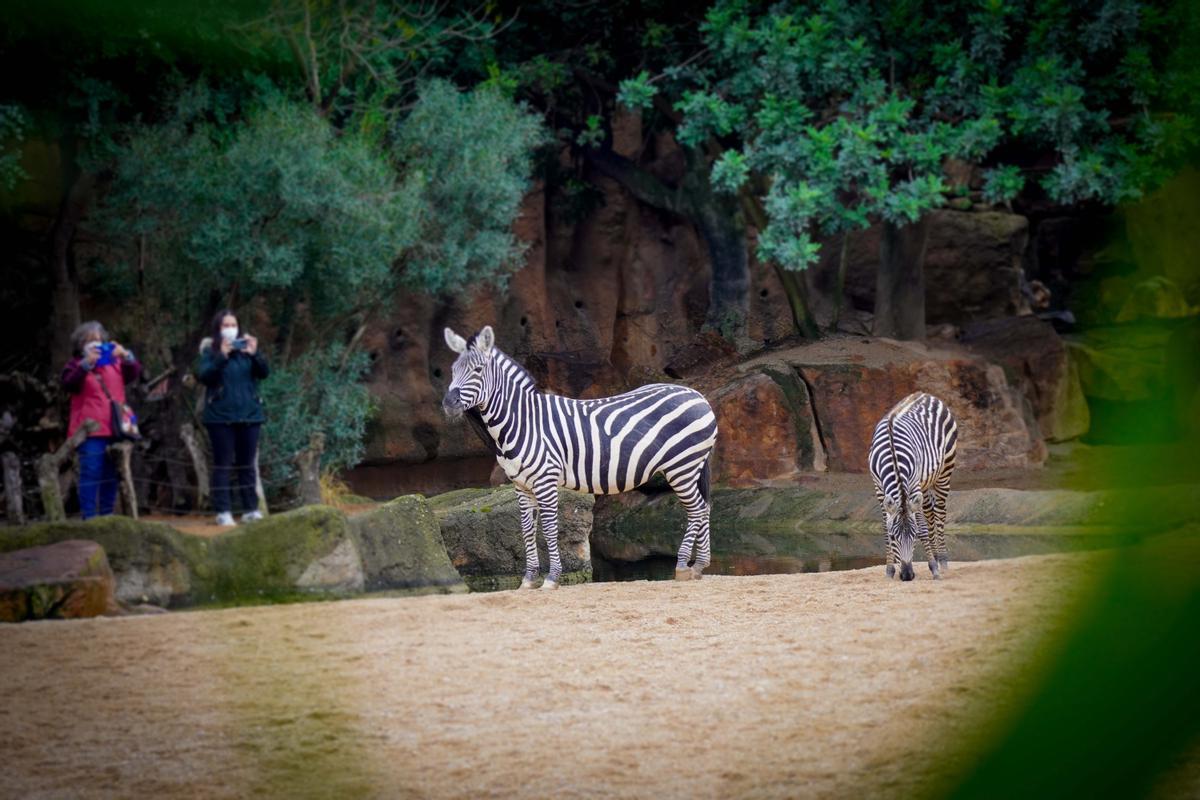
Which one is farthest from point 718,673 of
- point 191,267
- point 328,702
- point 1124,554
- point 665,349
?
point 665,349

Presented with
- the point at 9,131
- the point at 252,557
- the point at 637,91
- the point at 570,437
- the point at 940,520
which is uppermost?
the point at 637,91

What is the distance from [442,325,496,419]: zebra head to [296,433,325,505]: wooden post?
358cm

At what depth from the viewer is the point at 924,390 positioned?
1989 centimetres

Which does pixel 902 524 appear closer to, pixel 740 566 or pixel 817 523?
pixel 740 566

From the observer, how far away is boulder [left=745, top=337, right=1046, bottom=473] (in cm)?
1997

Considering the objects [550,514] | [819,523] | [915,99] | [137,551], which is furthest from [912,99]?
[137,551]

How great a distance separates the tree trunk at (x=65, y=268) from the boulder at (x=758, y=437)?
27.7 ft

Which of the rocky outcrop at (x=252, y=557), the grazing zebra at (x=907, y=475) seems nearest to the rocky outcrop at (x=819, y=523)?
the grazing zebra at (x=907, y=475)

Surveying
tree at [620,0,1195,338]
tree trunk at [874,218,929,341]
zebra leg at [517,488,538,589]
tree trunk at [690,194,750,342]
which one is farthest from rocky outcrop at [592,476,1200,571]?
tree trunk at [874,218,929,341]

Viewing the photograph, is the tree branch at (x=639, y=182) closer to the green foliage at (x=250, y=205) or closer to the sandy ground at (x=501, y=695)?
the green foliage at (x=250, y=205)

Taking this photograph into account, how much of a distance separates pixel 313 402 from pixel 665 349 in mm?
9370

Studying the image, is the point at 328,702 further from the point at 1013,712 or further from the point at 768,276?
the point at 768,276

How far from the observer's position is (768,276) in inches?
985

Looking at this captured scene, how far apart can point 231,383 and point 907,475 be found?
200 inches
